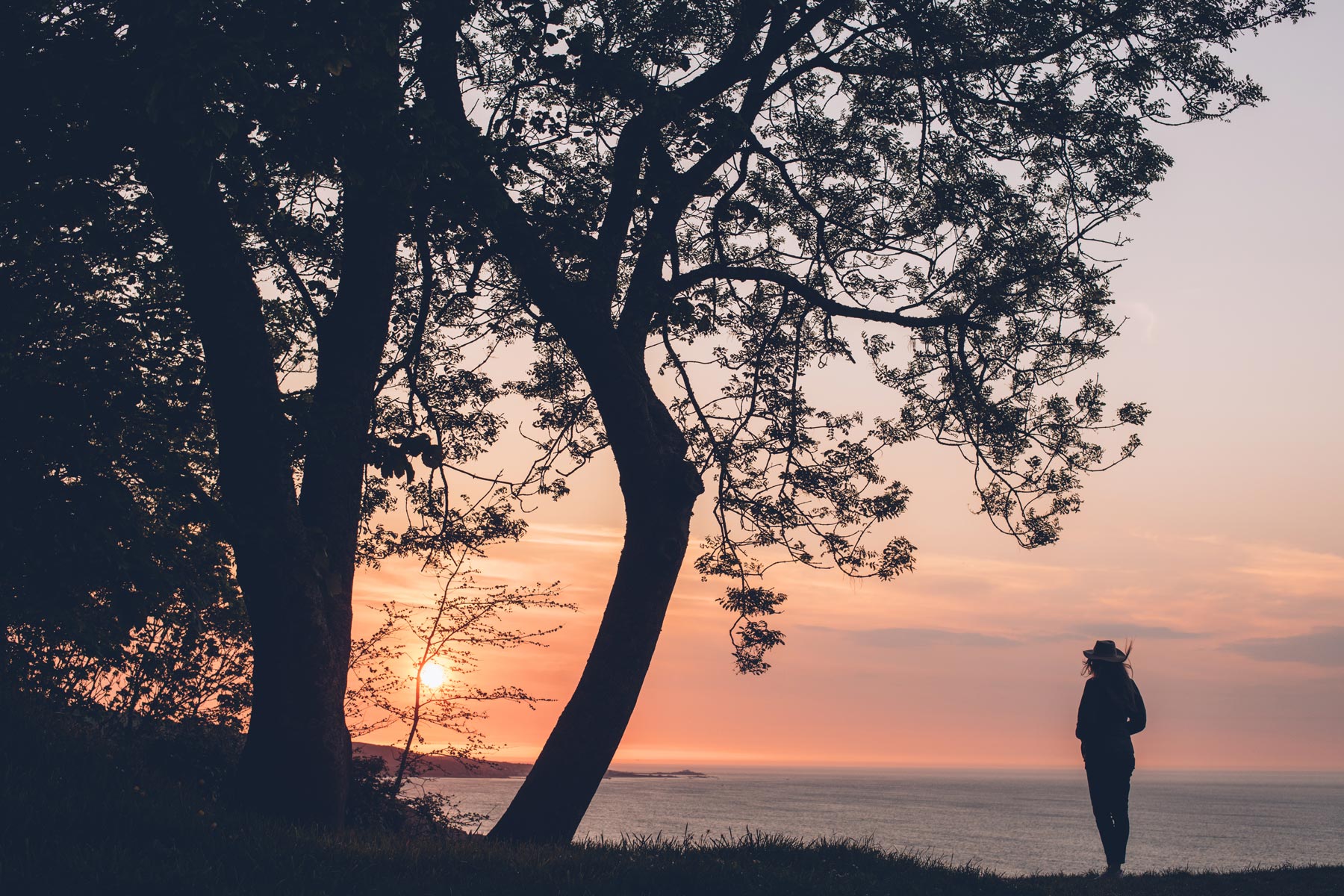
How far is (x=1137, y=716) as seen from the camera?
10961mm

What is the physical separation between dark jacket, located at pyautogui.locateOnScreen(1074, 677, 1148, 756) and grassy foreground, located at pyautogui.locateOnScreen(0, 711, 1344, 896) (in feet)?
8.73

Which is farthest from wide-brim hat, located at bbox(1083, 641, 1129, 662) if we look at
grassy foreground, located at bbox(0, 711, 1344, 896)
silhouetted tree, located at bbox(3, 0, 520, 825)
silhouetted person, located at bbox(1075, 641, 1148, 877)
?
silhouetted tree, located at bbox(3, 0, 520, 825)

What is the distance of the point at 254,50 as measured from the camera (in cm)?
550

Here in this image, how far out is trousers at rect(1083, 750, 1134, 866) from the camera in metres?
10.7

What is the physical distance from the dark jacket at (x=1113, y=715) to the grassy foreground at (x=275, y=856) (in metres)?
2.66

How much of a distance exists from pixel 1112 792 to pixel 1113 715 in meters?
0.87

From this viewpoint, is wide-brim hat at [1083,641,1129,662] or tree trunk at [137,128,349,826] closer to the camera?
tree trunk at [137,128,349,826]

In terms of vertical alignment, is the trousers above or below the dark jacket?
below

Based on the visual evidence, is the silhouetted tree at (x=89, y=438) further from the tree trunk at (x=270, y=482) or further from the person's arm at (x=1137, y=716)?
the person's arm at (x=1137, y=716)

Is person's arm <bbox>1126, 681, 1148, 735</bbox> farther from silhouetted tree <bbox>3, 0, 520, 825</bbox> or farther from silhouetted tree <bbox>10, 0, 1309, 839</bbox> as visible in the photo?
silhouetted tree <bbox>3, 0, 520, 825</bbox>

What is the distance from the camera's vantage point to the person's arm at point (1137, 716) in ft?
35.7

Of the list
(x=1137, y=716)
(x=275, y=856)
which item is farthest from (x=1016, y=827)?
(x=275, y=856)

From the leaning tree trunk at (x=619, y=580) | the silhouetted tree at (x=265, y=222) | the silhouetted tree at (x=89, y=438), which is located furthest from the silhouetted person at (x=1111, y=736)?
the silhouetted tree at (x=89, y=438)

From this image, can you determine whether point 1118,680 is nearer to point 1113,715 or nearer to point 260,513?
point 1113,715
